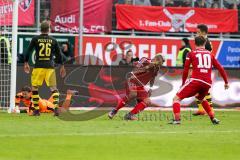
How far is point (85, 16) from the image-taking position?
96.2ft

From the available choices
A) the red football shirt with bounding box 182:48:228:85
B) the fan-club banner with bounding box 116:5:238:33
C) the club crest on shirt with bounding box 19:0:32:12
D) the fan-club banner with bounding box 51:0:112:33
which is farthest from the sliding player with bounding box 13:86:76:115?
the fan-club banner with bounding box 116:5:238:33

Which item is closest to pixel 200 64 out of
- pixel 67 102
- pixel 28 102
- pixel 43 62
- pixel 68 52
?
pixel 43 62

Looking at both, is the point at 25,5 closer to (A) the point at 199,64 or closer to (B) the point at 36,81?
(B) the point at 36,81

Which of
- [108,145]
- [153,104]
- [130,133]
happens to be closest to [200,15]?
[153,104]

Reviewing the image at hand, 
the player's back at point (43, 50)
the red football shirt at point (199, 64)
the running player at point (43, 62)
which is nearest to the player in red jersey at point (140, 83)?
the red football shirt at point (199, 64)

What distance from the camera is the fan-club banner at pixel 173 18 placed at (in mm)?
30234

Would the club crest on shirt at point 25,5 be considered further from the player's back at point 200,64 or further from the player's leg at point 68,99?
the player's back at point 200,64

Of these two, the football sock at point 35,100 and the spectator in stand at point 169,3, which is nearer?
the football sock at point 35,100

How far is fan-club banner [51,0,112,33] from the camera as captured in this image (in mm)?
28859

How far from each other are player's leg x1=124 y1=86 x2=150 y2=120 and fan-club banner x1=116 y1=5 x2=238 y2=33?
11.0 meters

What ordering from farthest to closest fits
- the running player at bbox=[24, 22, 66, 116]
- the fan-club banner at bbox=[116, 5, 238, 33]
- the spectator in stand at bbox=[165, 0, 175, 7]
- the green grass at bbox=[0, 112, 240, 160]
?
1. the spectator in stand at bbox=[165, 0, 175, 7]
2. the fan-club banner at bbox=[116, 5, 238, 33]
3. the running player at bbox=[24, 22, 66, 116]
4. the green grass at bbox=[0, 112, 240, 160]

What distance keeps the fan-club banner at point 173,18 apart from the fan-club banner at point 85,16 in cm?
52

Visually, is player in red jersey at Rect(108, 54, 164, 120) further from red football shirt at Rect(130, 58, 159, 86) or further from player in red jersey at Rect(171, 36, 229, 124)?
player in red jersey at Rect(171, 36, 229, 124)

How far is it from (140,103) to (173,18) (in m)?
Answer: 12.4
